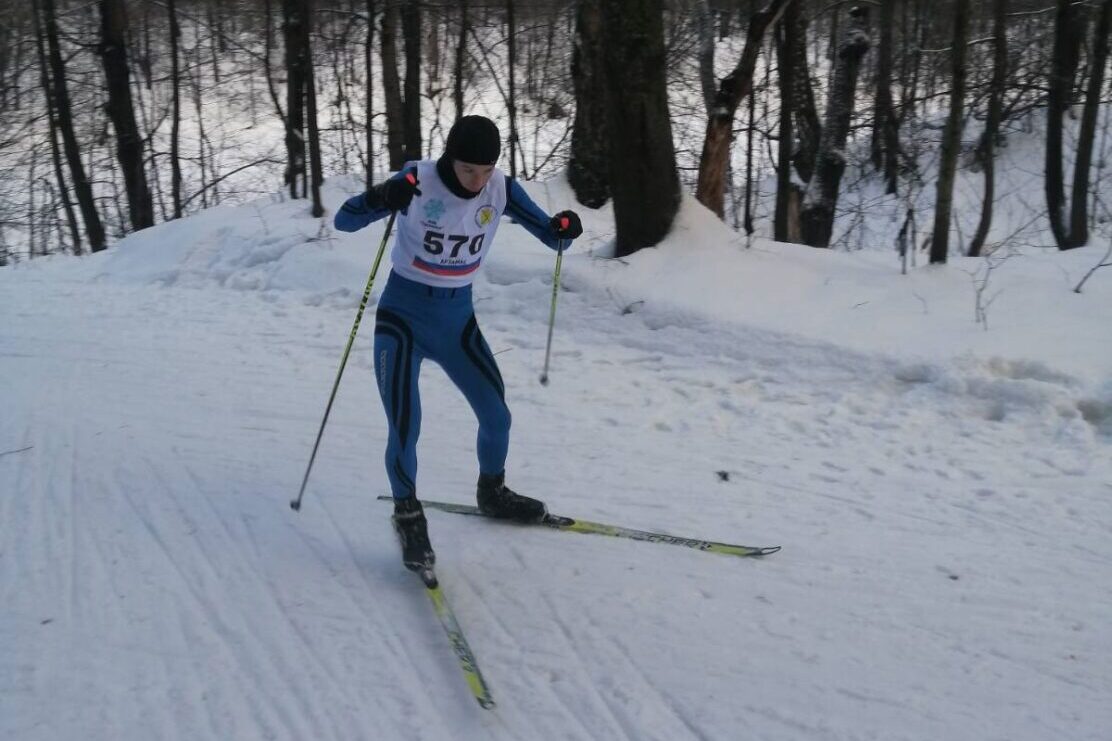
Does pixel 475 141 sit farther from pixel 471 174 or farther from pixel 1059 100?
pixel 1059 100

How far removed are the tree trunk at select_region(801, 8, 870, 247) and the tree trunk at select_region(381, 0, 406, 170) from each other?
573 cm

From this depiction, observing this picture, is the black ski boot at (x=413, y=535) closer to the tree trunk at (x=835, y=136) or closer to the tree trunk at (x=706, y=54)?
the tree trunk at (x=835, y=136)

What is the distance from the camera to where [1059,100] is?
35.6ft

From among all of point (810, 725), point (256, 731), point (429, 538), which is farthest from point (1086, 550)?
point (256, 731)

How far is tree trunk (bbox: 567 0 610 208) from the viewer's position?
11.3 m

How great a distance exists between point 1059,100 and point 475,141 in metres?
9.95

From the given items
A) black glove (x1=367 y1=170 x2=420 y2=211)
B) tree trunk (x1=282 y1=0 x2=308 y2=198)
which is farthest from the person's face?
tree trunk (x1=282 y1=0 x2=308 y2=198)

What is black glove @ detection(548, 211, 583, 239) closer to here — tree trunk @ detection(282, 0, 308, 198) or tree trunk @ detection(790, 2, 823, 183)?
tree trunk @ detection(790, 2, 823, 183)

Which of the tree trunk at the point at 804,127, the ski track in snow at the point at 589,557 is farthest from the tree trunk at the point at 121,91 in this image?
the tree trunk at the point at 804,127

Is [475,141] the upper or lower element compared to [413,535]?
upper

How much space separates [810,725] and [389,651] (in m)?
1.55

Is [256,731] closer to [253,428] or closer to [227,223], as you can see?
[253,428]

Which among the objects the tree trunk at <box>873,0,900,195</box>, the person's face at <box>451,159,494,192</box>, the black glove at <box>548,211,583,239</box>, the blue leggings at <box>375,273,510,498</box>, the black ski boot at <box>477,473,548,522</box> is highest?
the tree trunk at <box>873,0,900,195</box>

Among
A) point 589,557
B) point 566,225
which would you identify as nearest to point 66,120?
point 566,225
